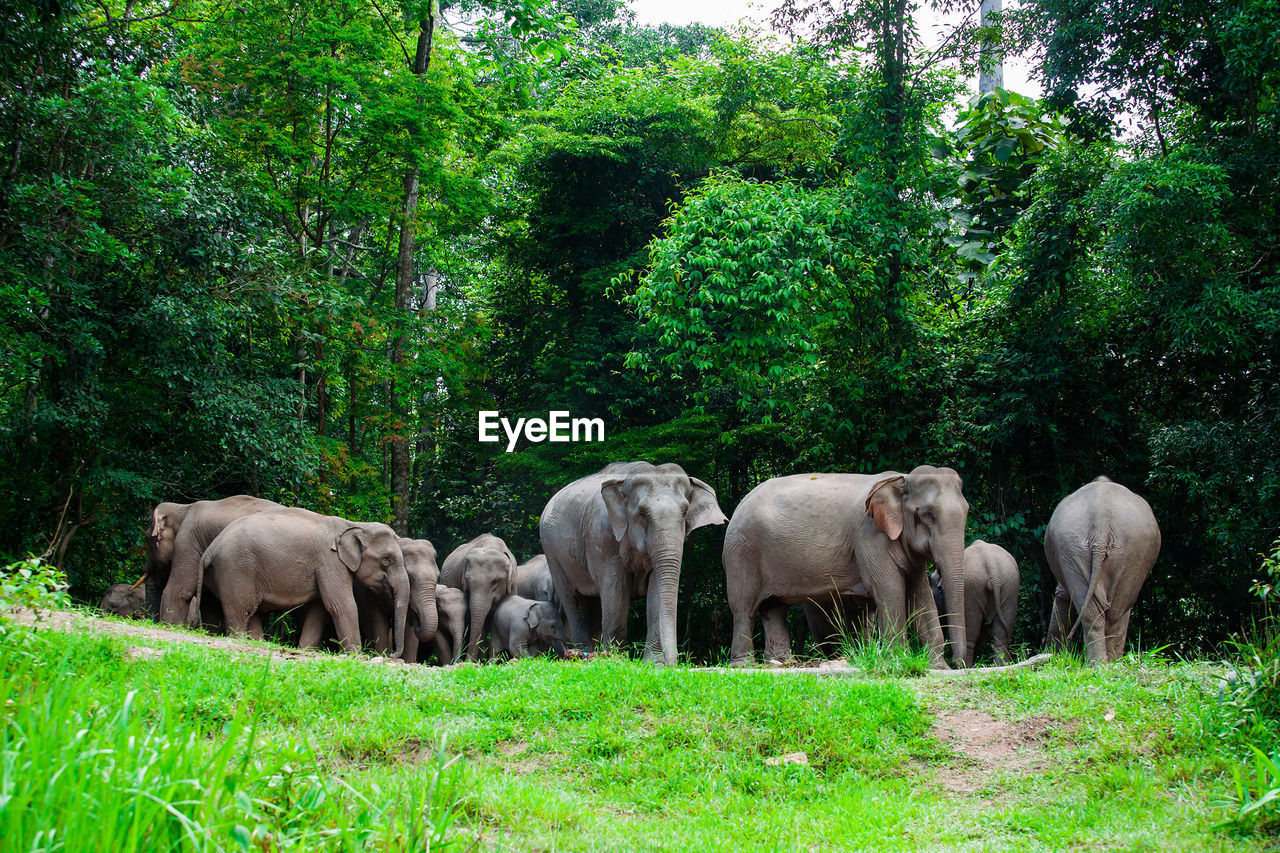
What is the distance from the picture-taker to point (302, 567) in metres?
12.0

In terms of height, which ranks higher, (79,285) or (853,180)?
(853,180)

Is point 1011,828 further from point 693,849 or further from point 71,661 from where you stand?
point 71,661

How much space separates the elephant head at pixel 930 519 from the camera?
31.8 feet

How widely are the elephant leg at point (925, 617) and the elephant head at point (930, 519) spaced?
147 mm

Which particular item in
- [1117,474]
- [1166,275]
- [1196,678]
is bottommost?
[1196,678]

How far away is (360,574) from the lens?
1266 centimetres

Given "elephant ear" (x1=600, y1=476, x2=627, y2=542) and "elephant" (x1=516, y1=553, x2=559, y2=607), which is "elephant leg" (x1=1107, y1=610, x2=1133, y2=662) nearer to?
"elephant ear" (x1=600, y1=476, x2=627, y2=542)

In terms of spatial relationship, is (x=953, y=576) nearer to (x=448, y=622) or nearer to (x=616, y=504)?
(x=616, y=504)

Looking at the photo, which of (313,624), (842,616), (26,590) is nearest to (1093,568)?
(842,616)

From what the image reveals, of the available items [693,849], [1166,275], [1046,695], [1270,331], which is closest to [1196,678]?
[1046,695]

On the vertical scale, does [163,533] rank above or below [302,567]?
above

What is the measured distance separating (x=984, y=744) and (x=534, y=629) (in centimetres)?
804

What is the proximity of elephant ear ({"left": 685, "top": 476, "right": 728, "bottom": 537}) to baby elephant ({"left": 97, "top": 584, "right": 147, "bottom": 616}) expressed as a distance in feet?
25.8

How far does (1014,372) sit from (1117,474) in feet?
6.61
